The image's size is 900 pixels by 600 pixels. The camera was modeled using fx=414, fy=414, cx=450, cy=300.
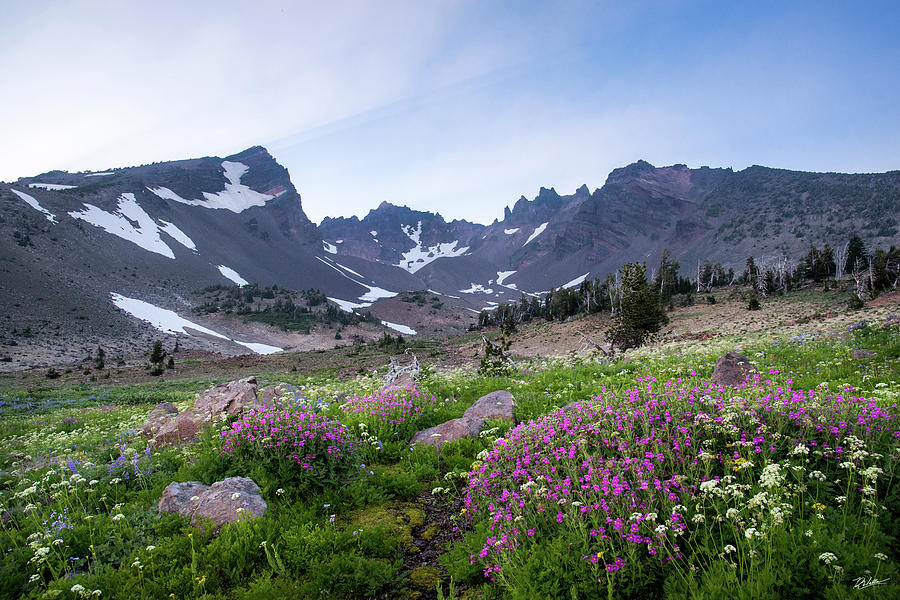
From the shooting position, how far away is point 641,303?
27781mm

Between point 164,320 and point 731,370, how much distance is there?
282 ft

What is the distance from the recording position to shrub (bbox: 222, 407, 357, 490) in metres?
5.33

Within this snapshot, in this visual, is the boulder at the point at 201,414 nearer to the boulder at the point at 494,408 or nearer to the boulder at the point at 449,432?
the boulder at the point at 449,432

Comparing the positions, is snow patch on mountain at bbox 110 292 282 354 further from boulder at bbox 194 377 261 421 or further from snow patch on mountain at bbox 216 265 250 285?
boulder at bbox 194 377 261 421

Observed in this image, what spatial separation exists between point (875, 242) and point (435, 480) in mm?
175040

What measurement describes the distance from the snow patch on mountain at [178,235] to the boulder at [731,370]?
14695cm

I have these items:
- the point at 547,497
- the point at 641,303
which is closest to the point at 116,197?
the point at 641,303

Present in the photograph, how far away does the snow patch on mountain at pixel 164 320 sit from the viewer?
69.9m

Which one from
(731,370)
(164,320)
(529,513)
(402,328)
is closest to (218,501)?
(529,513)

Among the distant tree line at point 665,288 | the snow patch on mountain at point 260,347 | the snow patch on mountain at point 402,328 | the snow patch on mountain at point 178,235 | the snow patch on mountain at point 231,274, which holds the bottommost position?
the snow patch on mountain at point 402,328

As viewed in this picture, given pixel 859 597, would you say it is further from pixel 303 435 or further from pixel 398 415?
pixel 398 415

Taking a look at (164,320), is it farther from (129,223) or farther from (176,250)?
(129,223)

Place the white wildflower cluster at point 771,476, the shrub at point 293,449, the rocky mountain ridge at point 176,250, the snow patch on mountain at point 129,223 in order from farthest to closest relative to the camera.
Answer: the snow patch on mountain at point 129,223, the rocky mountain ridge at point 176,250, the shrub at point 293,449, the white wildflower cluster at point 771,476

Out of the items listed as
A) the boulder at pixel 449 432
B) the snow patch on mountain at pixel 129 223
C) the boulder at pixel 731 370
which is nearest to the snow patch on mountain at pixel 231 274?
the snow patch on mountain at pixel 129 223
